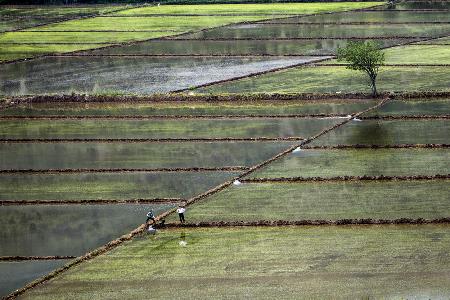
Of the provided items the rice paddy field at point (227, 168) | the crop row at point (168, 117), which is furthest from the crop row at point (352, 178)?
the crop row at point (168, 117)

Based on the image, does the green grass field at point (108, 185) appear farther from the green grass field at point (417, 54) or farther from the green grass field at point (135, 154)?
the green grass field at point (417, 54)

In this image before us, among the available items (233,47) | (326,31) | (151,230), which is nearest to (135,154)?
(151,230)

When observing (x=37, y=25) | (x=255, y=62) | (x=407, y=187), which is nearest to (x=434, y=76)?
(x=255, y=62)

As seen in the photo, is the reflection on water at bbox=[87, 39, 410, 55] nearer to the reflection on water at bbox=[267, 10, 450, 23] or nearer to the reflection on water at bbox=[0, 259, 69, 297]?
the reflection on water at bbox=[267, 10, 450, 23]

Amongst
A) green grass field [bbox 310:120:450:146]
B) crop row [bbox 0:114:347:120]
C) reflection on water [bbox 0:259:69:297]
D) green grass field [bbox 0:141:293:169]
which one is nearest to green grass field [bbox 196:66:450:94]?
crop row [bbox 0:114:347:120]

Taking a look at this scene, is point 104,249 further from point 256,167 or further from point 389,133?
point 389,133

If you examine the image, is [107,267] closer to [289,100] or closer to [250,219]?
[250,219]
